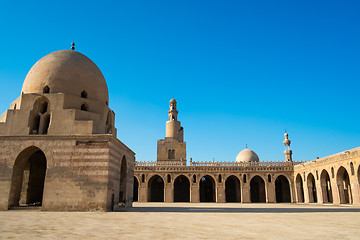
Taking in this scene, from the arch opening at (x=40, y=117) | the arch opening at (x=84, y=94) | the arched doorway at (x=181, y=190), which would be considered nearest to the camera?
the arch opening at (x=40, y=117)

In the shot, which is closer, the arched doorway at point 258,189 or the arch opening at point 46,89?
the arch opening at point 46,89

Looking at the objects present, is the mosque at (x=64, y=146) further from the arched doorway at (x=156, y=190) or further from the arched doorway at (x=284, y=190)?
the arched doorway at (x=156, y=190)

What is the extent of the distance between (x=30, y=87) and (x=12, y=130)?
2.61m

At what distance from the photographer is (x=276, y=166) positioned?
32.6m

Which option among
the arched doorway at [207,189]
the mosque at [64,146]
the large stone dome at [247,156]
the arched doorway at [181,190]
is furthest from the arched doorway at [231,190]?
the mosque at [64,146]

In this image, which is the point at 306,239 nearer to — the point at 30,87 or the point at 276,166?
the point at 30,87

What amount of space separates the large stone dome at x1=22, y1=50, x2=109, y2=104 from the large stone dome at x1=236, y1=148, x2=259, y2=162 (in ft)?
83.7

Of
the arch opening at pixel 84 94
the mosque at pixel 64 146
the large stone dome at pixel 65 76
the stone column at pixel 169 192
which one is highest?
the large stone dome at pixel 65 76

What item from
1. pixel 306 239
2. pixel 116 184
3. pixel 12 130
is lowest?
pixel 306 239

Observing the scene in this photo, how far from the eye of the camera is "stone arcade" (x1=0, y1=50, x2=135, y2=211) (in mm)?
12875

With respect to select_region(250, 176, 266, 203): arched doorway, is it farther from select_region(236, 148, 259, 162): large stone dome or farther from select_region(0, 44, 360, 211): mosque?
select_region(0, 44, 360, 211): mosque

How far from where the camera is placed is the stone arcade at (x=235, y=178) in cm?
2698

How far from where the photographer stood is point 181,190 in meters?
36.0

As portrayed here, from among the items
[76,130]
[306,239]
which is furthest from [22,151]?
[306,239]
